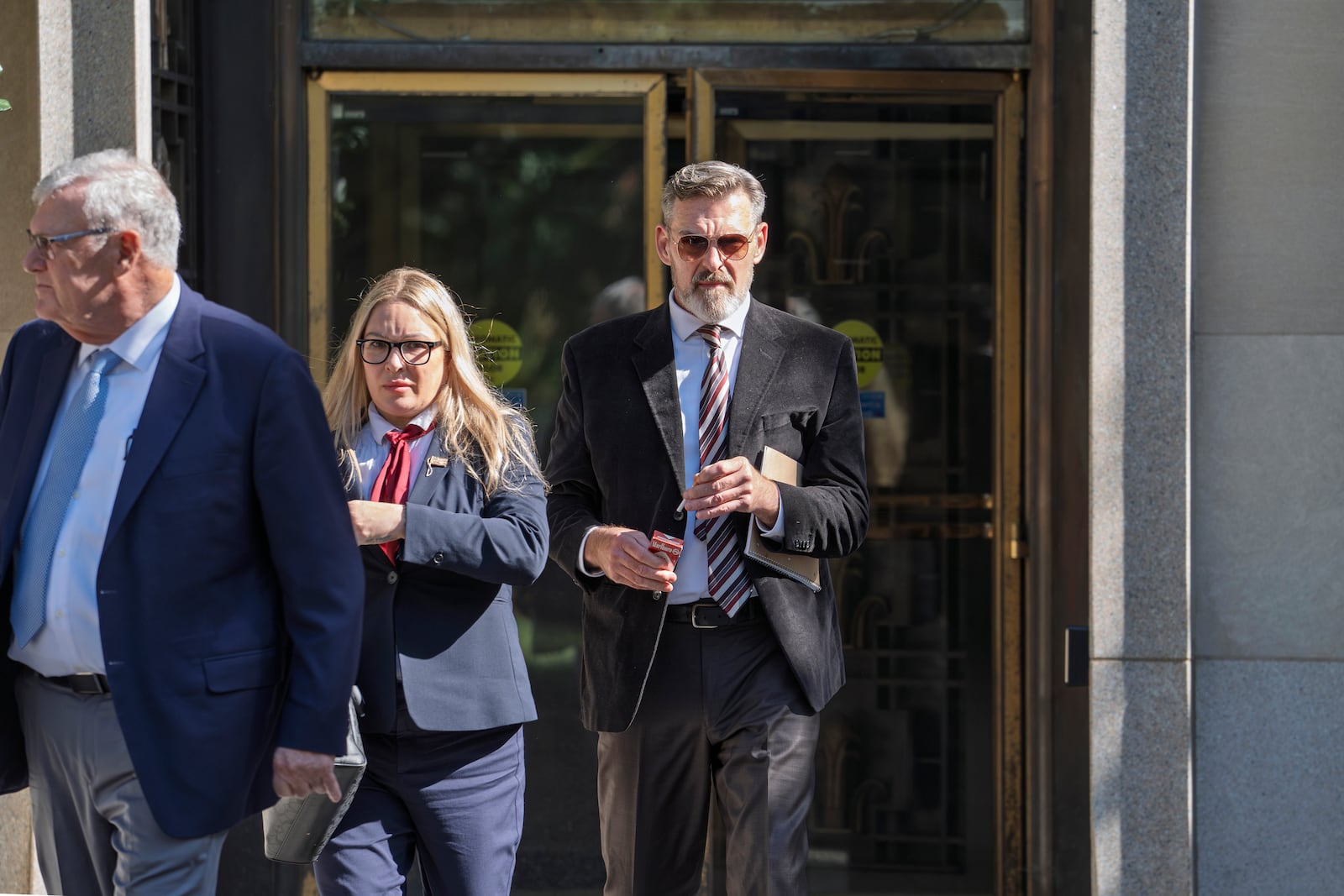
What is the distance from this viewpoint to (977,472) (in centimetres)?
561

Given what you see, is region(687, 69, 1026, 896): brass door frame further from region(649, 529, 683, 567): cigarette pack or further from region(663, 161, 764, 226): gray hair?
region(649, 529, 683, 567): cigarette pack

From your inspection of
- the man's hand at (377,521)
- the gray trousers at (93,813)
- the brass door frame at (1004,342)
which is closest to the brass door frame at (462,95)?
the brass door frame at (1004,342)

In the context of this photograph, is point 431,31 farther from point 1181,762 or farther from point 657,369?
point 1181,762

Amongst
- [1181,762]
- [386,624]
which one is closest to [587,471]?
[386,624]

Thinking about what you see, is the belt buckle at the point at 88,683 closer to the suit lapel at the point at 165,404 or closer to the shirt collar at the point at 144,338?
the suit lapel at the point at 165,404

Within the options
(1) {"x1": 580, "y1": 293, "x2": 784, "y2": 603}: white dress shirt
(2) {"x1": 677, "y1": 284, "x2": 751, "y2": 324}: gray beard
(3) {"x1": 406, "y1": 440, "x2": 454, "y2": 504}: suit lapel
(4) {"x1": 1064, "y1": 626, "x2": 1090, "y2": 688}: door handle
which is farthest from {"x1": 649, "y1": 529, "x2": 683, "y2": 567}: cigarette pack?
(4) {"x1": 1064, "y1": 626, "x2": 1090, "y2": 688}: door handle

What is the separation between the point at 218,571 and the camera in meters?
2.93

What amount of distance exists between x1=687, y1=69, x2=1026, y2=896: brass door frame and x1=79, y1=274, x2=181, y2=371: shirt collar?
2.84 metres

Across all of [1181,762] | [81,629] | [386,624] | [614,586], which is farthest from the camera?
[1181,762]

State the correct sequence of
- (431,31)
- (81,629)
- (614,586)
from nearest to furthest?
(81,629)
(614,586)
(431,31)

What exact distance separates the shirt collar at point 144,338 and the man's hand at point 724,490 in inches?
48.5

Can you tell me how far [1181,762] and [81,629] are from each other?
3514 mm

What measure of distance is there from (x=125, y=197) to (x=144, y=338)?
0.27 meters

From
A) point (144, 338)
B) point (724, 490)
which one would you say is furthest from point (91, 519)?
point (724, 490)
